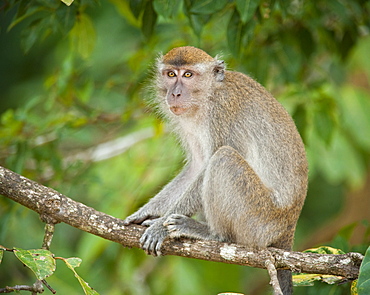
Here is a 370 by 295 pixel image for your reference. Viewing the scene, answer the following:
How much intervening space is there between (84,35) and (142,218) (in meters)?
2.35

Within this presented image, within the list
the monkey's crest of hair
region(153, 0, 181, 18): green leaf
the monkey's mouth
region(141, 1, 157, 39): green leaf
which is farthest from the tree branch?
the monkey's crest of hair

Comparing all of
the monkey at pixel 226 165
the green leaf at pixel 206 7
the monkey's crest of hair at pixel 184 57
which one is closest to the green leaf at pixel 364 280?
the monkey at pixel 226 165

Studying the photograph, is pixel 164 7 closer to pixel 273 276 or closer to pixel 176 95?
pixel 176 95

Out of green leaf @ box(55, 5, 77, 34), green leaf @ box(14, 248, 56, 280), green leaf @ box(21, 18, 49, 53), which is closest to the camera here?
green leaf @ box(14, 248, 56, 280)

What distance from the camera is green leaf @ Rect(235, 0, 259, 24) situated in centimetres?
536

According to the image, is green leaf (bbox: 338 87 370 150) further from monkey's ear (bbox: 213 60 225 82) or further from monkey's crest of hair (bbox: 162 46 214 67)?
monkey's crest of hair (bbox: 162 46 214 67)

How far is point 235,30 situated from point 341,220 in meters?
5.85

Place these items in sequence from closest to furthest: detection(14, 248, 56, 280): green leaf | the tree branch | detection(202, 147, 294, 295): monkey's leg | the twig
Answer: detection(14, 248, 56, 280): green leaf
the twig
the tree branch
detection(202, 147, 294, 295): monkey's leg

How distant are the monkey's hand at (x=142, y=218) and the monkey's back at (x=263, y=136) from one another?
111 cm

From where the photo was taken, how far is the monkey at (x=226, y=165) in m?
5.84

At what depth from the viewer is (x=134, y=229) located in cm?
545

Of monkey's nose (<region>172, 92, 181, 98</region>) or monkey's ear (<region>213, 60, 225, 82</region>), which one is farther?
monkey's ear (<region>213, 60, 225, 82</region>)

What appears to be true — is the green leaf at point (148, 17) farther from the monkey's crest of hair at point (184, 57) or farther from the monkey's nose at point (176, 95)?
the monkey's nose at point (176, 95)

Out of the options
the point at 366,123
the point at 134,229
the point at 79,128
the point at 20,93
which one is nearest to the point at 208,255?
the point at 134,229
